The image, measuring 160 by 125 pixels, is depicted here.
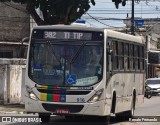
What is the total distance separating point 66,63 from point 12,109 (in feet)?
33.2

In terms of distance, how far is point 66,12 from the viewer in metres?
25.4

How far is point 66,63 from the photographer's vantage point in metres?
14.4

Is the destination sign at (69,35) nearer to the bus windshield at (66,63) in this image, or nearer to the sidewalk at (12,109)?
the bus windshield at (66,63)

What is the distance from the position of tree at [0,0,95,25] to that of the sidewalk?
15.4 ft

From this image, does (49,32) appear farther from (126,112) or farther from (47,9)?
(47,9)

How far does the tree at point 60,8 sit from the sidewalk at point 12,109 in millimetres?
4684

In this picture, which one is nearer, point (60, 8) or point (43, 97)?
point (43, 97)

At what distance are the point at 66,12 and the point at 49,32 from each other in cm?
1072

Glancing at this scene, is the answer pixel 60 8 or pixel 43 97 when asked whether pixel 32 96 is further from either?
pixel 60 8

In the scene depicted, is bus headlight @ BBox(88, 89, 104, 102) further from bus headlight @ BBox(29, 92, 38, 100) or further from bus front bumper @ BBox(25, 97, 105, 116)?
bus headlight @ BBox(29, 92, 38, 100)

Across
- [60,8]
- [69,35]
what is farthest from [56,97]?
[60,8]

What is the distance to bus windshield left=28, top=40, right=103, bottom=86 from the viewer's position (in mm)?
14297

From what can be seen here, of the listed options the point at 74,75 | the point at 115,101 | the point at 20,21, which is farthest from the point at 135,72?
the point at 20,21

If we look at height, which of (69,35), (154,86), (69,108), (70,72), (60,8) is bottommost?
(154,86)
